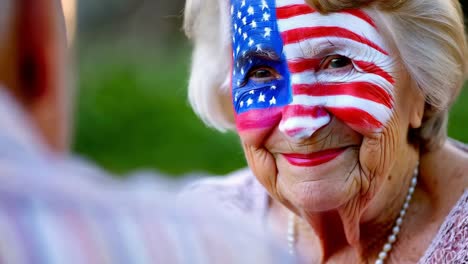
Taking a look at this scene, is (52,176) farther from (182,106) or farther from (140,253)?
(182,106)

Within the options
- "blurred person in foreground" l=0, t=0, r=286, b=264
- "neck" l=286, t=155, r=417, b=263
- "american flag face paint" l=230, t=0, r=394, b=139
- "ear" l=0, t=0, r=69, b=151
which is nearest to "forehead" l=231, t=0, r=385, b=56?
"american flag face paint" l=230, t=0, r=394, b=139

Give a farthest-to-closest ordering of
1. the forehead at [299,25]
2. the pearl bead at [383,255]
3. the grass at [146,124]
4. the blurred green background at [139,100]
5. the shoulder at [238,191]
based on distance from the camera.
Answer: the blurred green background at [139,100], the grass at [146,124], the shoulder at [238,191], the pearl bead at [383,255], the forehead at [299,25]

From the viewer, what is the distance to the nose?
109 inches

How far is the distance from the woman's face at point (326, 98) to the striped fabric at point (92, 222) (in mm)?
1511

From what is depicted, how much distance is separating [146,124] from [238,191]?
17.4 feet

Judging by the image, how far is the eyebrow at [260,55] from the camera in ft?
9.29

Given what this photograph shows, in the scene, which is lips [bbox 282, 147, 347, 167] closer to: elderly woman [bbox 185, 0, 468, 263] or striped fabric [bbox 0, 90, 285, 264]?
elderly woman [bbox 185, 0, 468, 263]

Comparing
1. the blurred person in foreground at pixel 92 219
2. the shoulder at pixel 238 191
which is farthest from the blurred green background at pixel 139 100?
the blurred person in foreground at pixel 92 219

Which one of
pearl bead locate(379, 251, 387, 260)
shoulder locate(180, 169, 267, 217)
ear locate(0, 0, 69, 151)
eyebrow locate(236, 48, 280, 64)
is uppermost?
ear locate(0, 0, 69, 151)

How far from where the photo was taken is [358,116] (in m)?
2.77

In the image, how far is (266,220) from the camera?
3.38 m

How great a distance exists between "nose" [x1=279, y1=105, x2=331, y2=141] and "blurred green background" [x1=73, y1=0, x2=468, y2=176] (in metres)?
3.60

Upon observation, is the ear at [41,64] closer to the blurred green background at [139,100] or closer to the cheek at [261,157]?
the cheek at [261,157]

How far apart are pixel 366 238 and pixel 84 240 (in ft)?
6.57
